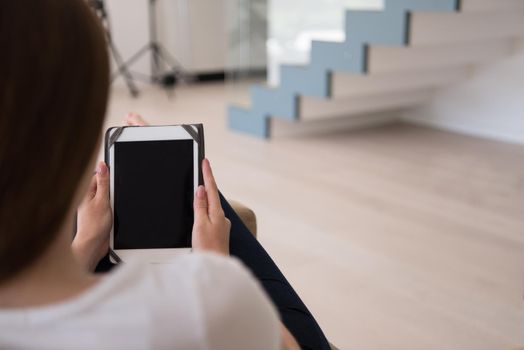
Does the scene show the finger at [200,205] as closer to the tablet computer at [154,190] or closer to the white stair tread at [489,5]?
the tablet computer at [154,190]

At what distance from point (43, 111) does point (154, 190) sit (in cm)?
63

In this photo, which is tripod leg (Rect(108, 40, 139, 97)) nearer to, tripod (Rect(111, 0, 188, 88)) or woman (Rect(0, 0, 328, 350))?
tripod (Rect(111, 0, 188, 88))

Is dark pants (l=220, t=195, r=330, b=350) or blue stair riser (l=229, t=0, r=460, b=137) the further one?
blue stair riser (l=229, t=0, r=460, b=137)

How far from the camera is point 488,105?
4.25 m

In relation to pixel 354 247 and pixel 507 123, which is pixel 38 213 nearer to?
pixel 354 247

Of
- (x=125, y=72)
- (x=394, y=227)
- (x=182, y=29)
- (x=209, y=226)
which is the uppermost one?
(x=209, y=226)

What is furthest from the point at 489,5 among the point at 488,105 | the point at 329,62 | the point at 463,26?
the point at 488,105

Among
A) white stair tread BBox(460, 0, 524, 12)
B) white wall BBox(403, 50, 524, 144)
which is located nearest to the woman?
white stair tread BBox(460, 0, 524, 12)

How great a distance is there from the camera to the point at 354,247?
241cm

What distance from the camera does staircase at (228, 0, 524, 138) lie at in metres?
3.48

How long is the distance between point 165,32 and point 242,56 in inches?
75.2

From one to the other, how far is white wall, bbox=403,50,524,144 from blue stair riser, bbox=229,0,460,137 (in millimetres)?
1003

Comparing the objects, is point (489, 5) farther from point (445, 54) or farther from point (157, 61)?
point (157, 61)

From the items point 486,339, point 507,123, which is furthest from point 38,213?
point 507,123
